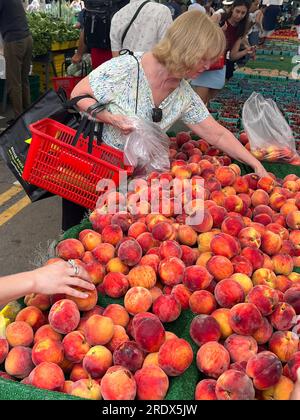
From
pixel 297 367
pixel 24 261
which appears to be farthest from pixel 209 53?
pixel 24 261

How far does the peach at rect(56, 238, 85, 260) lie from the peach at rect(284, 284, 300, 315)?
0.78 m

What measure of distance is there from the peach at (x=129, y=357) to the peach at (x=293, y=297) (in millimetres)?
549

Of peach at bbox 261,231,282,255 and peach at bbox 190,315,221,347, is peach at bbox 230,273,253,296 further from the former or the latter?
peach at bbox 261,231,282,255

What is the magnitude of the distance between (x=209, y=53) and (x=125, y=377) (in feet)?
5.64

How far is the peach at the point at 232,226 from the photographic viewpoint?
182 centimetres

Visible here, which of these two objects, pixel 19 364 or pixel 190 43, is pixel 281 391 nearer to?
pixel 19 364

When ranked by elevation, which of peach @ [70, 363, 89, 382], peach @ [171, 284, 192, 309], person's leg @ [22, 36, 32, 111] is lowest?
person's leg @ [22, 36, 32, 111]

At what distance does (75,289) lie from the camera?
4.65ft

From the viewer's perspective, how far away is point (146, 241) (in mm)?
1768

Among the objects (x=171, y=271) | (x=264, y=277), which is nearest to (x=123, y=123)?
(x=171, y=271)

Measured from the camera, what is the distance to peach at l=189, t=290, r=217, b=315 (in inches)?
57.1

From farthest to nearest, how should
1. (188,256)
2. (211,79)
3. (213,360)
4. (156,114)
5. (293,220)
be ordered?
(211,79) → (156,114) → (293,220) → (188,256) → (213,360)

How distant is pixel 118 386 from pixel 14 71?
5479 millimetres

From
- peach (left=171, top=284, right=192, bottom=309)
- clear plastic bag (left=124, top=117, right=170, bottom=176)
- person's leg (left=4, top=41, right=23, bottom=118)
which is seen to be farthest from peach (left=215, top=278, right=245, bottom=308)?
person's leg (left=4, top=41, right=23, bottom=118)
